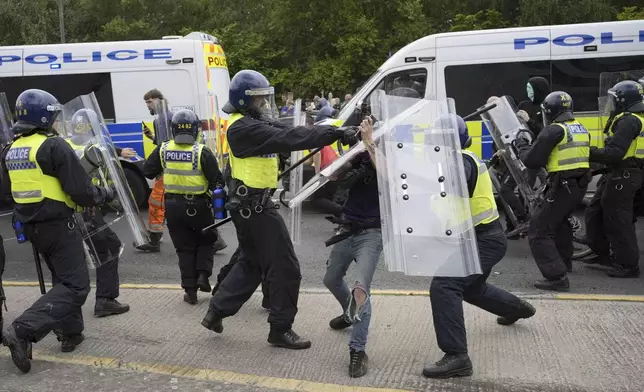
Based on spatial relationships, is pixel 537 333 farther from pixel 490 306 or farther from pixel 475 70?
pixel 475 70

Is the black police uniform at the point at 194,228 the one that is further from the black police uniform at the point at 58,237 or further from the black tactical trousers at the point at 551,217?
the black tactical trousers at the point at 551,217

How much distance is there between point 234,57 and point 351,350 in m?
23.0

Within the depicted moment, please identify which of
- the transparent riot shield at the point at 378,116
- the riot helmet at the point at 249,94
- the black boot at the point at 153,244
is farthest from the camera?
the black boot at the point at 153,244

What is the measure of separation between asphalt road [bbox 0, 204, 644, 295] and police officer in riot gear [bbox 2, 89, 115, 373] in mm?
1107

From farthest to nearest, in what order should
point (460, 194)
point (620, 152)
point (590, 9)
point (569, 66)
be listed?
point (590, 9)
point (569, 66)
point (620, 152)
point (460, 194)

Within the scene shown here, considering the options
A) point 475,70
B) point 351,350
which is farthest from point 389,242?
point 475,70

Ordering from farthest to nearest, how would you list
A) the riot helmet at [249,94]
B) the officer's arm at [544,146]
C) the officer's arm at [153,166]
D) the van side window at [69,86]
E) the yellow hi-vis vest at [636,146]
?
the van side window at [69,86] < the yellow hi-vis vest at [636,146] < the officer's arm at [153,166] < the officer's arm at [544,146] < the riot helmet at [249,94]

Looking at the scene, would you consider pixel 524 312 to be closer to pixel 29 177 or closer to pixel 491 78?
pixel 29 177

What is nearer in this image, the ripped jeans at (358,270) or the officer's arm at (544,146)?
the ripped jeans at (358,270)

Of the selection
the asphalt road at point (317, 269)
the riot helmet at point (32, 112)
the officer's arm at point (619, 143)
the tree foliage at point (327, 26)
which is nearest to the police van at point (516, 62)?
the asphalt road at point (317, 269)

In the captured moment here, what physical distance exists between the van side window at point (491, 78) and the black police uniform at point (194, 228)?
16.0ft

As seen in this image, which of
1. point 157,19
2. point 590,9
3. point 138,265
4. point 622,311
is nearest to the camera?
point 622,311

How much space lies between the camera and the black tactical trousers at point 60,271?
459 cm

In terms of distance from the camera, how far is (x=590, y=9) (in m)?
23.7
